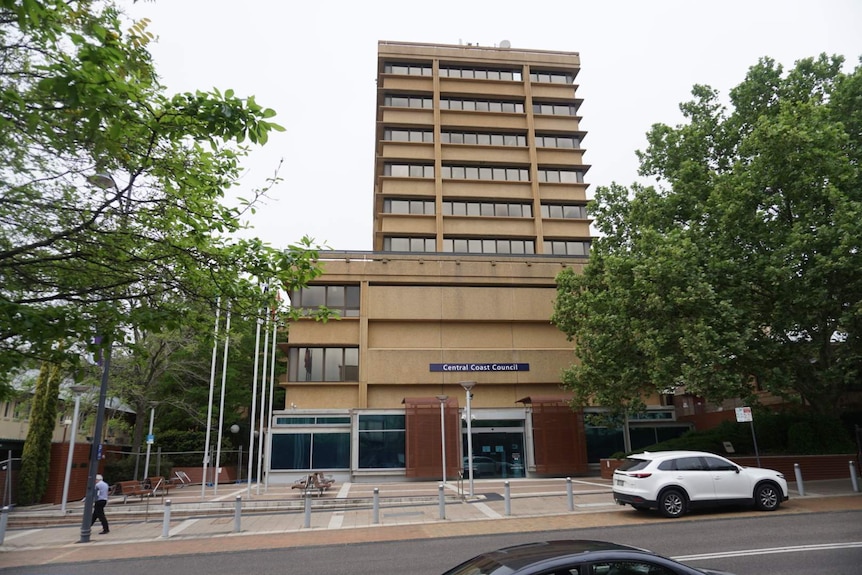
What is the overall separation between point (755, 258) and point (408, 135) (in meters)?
34.3

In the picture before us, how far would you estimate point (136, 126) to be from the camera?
630 cm

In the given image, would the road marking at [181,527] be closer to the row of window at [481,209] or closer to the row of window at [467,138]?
the row of window at [481,209]

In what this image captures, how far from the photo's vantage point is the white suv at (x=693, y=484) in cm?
1418

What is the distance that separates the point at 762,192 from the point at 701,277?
4.01m

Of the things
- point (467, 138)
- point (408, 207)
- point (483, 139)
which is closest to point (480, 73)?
point (483, 139)

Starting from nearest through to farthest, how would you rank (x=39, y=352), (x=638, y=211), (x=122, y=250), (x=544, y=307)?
(x=39, y=352)
(x=122, y=250)
(x=638, y=211)
(x=544, y=307)

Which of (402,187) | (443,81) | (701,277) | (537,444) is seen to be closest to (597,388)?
(537,444)

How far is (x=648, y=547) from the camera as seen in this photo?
10.8 meters

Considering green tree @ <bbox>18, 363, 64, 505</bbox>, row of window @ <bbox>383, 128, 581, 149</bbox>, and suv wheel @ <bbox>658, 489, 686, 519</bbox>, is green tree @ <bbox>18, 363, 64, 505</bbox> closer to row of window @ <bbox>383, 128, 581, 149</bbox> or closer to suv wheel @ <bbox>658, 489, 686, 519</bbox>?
suv wheel @ <bbox>658, 489, 686, 519</bbox>

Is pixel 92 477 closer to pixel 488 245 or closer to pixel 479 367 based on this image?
pixel 479 367

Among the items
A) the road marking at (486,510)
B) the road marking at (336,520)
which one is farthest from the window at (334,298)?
the road marking at (486,510)

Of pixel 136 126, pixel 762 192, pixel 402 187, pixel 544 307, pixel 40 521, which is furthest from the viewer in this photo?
pixel 402 187

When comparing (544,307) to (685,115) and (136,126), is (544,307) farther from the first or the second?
(136,126)

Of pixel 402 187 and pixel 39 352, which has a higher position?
pixel 402 187
